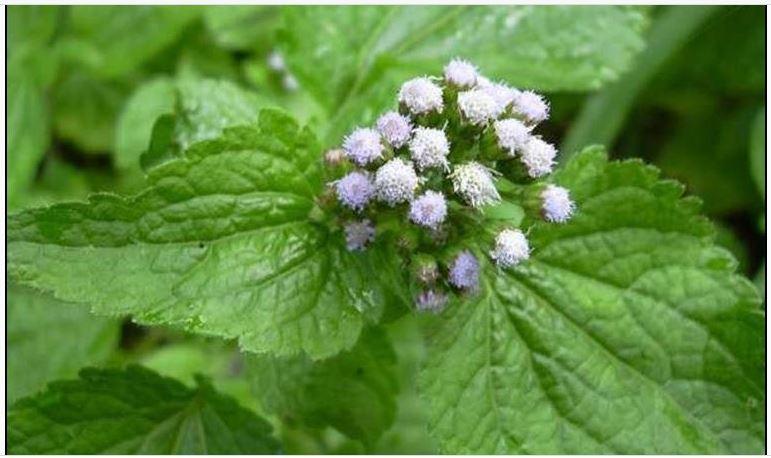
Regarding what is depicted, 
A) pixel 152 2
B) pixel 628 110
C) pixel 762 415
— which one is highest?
pixel 152 2

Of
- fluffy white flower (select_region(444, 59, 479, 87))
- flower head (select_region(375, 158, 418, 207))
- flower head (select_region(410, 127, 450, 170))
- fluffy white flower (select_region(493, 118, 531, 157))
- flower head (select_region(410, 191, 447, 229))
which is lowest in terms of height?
flower head (select_region(410, 191, 447, 229))

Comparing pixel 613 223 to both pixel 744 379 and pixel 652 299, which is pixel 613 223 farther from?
pixel 744 379

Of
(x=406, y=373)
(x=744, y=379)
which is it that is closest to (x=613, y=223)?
(x=744, y=379)

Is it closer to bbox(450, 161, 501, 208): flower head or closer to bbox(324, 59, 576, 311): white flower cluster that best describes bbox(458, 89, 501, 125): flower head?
bbox(324, 59, 576, 311): white flower cluster

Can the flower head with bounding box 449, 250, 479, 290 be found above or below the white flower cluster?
below

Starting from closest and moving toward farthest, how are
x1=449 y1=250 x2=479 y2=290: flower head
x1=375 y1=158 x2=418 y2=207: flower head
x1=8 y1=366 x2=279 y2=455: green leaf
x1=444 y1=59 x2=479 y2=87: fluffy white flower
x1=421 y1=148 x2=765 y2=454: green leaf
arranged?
x1=375 y1=158 x2=418 y2=207: flower head, x1=449 y1=250 x2=479 y2=290: flower head, x1=444 y1=59 x2=479 y2=87: fluffy white flower, x1=421 y1=148 x2=765 y2=454: green leaf, x1=8 y1=366 x2=279 y2=455: green leaf

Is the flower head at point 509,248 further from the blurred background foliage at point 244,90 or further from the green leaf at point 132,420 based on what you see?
the blurred background foliage at point 244,90

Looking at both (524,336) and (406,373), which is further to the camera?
(406,373)

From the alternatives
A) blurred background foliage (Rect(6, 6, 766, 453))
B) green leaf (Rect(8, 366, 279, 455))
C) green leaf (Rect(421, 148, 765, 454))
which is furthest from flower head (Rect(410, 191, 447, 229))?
blurred background foliage (Rect(6, 6, 766, 453))
